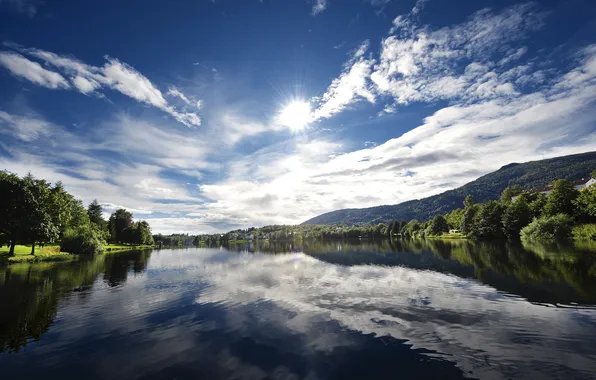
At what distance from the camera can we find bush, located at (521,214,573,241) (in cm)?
7988

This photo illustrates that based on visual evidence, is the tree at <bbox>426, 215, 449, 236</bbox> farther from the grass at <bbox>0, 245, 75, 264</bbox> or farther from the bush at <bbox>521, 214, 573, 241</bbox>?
the grass at <bbox>0, 245, 75, 264</bbox>

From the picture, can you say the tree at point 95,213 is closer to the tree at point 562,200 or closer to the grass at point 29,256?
the grass at point 29,256

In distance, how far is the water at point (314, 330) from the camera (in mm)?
13398

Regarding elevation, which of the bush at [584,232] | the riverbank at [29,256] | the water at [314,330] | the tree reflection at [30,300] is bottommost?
the water at [314,330]

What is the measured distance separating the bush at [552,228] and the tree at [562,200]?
10935 millimetres

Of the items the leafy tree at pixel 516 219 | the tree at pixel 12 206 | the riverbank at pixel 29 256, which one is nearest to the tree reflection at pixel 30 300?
the riverbank at pixel 29 256

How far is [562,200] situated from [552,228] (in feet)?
56.6

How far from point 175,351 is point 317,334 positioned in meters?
8.83

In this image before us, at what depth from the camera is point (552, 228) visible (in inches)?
3221

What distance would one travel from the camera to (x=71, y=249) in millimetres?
89125

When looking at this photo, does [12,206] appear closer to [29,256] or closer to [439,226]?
[29,256]

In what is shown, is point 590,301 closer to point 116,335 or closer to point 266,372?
point 266,372

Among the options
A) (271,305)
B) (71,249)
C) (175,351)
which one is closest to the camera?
(175,351)

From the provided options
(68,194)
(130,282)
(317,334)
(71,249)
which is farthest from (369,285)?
(68,194)
